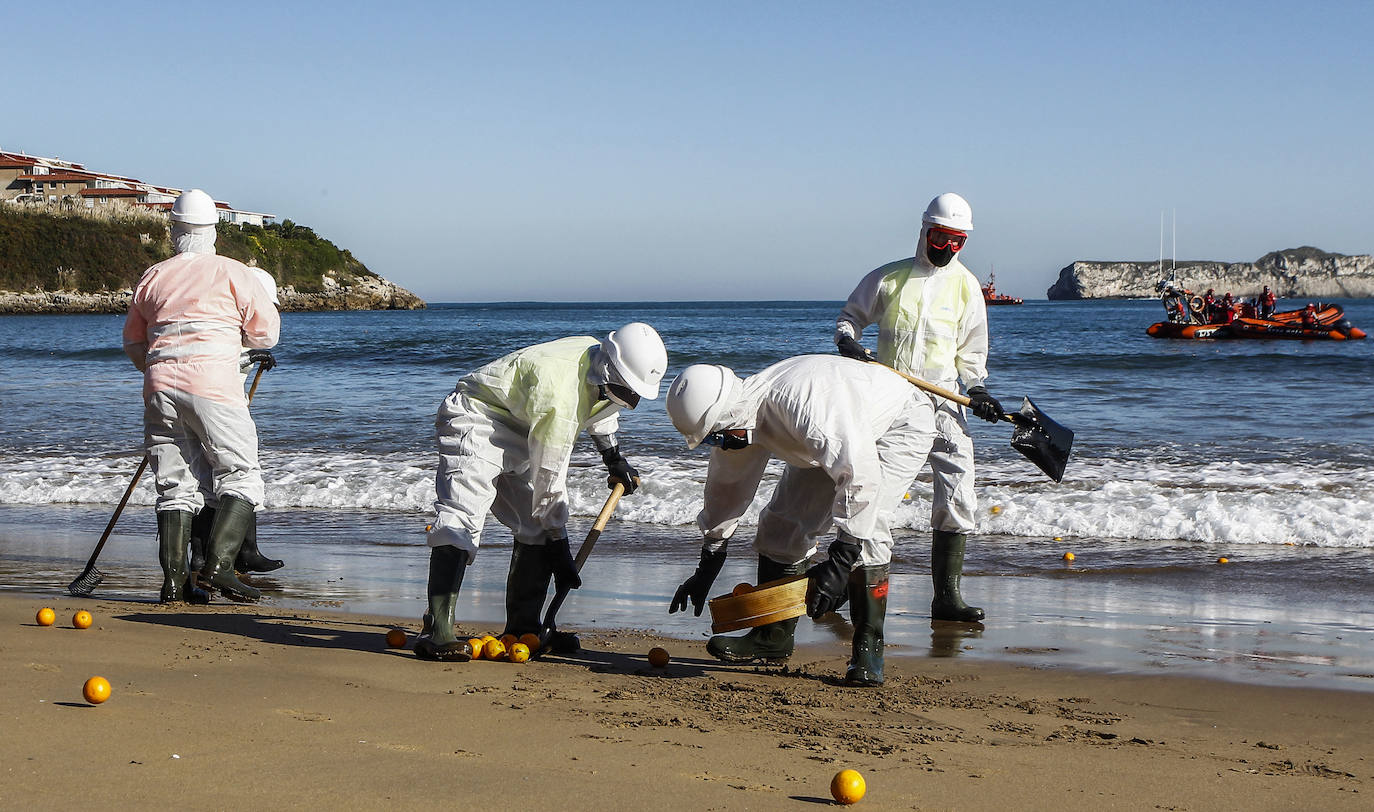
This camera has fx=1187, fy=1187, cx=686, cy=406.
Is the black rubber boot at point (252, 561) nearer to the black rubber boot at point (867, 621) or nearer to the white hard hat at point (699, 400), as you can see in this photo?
the white hard hat at point (699, 400)

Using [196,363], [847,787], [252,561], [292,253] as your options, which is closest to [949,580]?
[847,787]

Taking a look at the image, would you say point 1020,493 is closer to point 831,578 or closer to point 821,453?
point 831,578

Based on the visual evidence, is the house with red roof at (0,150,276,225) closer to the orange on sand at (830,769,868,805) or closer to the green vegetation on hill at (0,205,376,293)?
the green vegetation on hill at (0,205,376,293)

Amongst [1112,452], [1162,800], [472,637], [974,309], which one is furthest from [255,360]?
[1112,452]

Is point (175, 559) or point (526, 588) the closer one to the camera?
point (526, 588)

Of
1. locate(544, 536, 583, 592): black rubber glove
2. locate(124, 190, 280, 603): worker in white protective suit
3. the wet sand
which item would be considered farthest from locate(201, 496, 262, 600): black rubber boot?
locate(544, 536, 583, 592): black rubber glove

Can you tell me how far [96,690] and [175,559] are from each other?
2115 mm

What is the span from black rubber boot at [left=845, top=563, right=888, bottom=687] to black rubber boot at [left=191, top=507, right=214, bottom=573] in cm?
359

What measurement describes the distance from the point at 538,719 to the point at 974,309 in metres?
2.90

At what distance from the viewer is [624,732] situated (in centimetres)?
366

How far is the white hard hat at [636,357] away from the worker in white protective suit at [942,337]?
1.32 meters

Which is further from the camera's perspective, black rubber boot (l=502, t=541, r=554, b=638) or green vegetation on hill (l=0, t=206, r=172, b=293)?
green vegetation on hill (l=0, t=206, r=172, b=293)

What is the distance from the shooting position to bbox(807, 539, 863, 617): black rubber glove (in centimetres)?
413

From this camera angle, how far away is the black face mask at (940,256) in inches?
215
